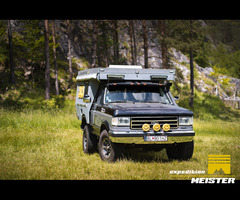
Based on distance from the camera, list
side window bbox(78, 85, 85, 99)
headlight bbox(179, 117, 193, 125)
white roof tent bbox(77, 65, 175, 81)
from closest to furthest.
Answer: headlight bbox(179, 117, 193, 125) → white roof tent bbox(77, 65, 175, 81) → side window bbox(78, 85, 85, 99)

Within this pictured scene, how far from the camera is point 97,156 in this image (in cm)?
862

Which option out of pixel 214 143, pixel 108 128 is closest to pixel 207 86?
pixel 214 143

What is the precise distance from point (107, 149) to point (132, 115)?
51.1 inches

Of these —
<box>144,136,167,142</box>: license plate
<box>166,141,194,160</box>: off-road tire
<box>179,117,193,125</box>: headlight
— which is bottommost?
<box>166,141,194,160</box>: off-road tire

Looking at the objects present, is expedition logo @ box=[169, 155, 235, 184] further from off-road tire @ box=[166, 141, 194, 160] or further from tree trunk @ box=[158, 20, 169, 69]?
tree trunk @ box=[158, 20, 169, 69]

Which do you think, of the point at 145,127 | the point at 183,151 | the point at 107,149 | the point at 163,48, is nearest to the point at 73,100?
the point at 163,48

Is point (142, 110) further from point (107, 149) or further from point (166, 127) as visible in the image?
point (107, 149)

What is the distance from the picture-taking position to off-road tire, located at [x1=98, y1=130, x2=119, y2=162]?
23.4 ft

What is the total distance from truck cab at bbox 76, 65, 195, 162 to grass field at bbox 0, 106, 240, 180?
0.47 metres

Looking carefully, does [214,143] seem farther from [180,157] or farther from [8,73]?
[8,73]

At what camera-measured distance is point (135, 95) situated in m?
8.30

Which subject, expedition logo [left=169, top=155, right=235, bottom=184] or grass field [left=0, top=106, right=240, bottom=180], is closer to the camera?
expedition logo [left=169, top=155, right=235, bottom=184]

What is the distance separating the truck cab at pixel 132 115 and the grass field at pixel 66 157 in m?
0.47

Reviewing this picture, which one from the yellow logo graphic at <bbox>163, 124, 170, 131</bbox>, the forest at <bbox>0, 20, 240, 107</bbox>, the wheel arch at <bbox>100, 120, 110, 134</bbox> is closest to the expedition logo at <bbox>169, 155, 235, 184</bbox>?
the yellow logo graphic at <bbox>163, 124, 170, 131</bbox>
